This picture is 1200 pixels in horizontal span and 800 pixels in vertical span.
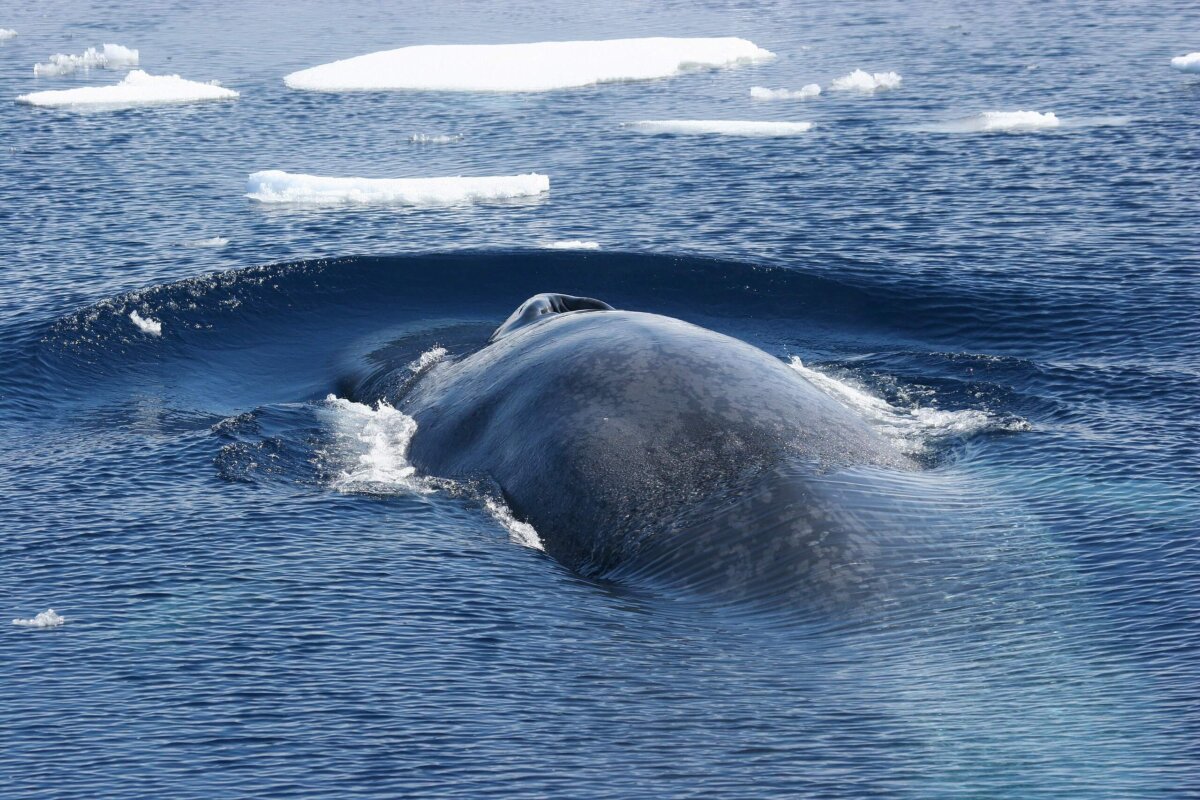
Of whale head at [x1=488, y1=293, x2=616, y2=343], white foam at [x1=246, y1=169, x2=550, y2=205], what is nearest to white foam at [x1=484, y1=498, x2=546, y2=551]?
whale head at [x1=488, y1=293, x2=616, y2=343]

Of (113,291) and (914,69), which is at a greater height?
(914,69)

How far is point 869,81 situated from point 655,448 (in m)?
33.4

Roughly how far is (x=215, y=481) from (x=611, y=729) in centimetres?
835

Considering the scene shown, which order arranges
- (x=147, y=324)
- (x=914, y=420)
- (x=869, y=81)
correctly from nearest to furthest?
(x=914, y=420) → (x=147, y=324) → (x=869, y=81)

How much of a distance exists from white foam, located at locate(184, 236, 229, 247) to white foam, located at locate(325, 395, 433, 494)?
402 inches

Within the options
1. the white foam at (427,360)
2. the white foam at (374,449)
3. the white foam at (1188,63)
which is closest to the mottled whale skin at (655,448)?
the white foam at (374,449)

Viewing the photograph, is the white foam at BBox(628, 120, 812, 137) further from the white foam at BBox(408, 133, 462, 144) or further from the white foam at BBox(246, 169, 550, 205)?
the white foam at BBox(246, 169, 550, 205)

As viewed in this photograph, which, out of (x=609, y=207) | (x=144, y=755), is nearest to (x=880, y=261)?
(x=609, y=207)

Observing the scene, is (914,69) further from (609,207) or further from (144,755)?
(144,755)

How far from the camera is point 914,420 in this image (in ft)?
65.4

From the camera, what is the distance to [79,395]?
22.8m

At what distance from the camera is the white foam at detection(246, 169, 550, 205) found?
113ft

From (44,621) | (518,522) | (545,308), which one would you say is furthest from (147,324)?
(518,522)

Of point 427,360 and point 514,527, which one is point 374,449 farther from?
point 514,527
